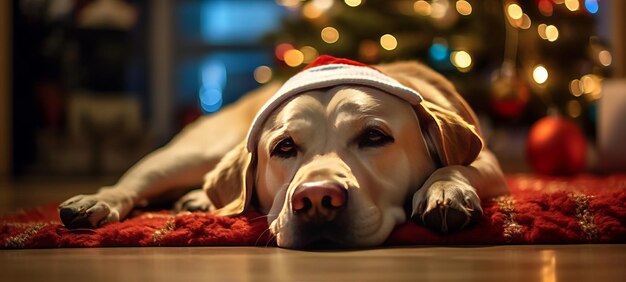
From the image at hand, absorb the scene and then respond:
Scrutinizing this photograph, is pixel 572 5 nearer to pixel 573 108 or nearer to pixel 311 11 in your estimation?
pixel 573 108

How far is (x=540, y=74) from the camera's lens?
550 centimetres

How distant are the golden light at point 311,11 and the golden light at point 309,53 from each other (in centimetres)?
24

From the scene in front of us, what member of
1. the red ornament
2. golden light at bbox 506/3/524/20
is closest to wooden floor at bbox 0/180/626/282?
the red ornament

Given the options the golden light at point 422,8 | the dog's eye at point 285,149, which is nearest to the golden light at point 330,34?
the golden light at point 422,8

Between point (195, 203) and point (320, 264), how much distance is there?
1216mm

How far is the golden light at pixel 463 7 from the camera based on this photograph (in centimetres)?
543

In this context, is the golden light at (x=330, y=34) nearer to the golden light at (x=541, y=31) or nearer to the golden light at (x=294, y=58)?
the golden light at (x=294, y=58)

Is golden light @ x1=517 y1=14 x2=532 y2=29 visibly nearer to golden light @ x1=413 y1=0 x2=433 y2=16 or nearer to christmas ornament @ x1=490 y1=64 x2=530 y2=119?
christmas ornament @ x1=490 y1=64 x2=530 y2=119

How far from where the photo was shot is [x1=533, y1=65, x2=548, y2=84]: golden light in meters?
5.50

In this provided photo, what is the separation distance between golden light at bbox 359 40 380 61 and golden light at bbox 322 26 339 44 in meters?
0.17

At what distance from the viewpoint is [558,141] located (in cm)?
477

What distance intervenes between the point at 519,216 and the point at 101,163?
6.28 m

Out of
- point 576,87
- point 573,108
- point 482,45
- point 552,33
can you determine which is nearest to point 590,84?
point 576,87

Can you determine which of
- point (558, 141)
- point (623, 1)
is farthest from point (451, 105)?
point (623, 1)
